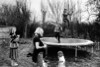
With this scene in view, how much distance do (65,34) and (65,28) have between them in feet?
1.95

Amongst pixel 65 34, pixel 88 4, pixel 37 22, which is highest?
pixel 88 4

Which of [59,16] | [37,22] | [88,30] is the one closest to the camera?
[88,30]

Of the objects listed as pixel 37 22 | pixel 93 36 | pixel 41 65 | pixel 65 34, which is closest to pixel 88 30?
pixel 93 36

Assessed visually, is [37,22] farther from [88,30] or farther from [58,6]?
[88,30]

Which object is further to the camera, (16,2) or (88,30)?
(16,2)

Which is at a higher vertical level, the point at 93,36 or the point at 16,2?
the point at 16,2

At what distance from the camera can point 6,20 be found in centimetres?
1285

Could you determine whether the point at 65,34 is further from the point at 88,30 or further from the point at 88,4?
the point at 88,4

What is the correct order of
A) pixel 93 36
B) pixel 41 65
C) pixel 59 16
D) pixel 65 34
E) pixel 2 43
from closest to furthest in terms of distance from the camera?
pixel 41 65, pixel 2 43, pixel 93 36, pixel 65 34, pixel 59 16

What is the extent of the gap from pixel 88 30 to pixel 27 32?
5403mm

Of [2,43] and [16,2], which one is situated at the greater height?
[16,2]

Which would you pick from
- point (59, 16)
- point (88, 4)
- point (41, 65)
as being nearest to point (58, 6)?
point (59, 16)

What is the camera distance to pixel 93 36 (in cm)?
1030

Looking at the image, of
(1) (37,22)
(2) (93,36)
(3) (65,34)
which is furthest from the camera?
(1) (37,22)
